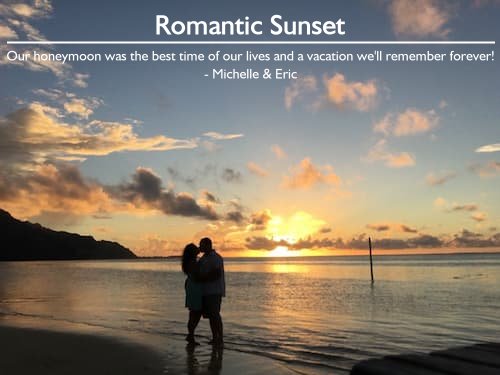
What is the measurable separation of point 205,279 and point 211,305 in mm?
678

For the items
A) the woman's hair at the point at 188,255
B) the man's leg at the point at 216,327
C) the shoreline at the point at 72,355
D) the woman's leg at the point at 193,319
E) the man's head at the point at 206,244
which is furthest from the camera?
the woman's leg at the point at 193,319

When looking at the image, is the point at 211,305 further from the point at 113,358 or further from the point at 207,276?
the point at 113,358

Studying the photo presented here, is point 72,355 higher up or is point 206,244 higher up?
point 206,244

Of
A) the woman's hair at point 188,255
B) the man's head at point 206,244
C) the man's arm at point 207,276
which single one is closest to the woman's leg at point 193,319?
the man's arm at point 207,276

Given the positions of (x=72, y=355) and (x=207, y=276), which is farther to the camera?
(x=207, y=276)

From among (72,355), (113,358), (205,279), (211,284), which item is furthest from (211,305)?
(72,355)

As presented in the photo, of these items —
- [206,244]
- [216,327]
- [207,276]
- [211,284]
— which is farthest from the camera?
[216,327]

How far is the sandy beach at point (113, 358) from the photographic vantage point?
29.5 feet

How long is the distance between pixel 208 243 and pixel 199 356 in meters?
2.59

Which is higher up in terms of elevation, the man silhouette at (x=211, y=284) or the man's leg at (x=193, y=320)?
the man silhouette at (x=211, y=284)

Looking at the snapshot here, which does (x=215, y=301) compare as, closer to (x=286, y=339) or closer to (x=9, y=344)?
(x=286, y=339)

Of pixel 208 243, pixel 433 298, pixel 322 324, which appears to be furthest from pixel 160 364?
pixel 433 298

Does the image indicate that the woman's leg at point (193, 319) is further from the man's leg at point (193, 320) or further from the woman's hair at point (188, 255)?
the woman's hair at point (188, 255)

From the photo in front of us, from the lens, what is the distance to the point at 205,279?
11.3 meters
